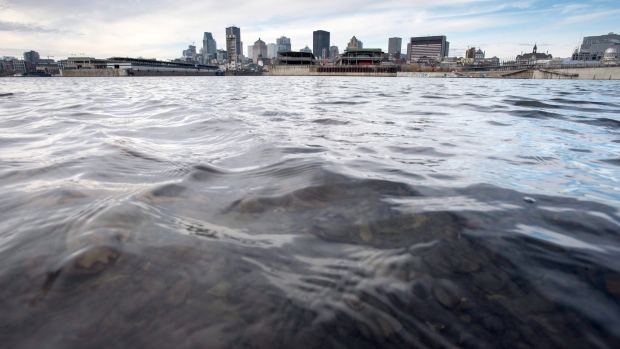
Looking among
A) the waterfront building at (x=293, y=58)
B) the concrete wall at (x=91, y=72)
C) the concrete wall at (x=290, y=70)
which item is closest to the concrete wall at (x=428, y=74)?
the concrete wall at (x=290, y=70)

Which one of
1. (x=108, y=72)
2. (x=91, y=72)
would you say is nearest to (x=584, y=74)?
(x=108, y=72)

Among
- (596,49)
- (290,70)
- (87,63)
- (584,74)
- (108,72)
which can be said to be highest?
(596,49)

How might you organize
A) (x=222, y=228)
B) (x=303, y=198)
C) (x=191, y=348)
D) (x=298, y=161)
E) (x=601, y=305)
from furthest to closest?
(x=298, y=161)
(x=303, y=198)
(x=222, y=228)
(x=601, y=305)
(x=191, y=348)

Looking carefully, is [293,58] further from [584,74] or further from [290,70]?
[584,74]

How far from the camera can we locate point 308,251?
173 centimetres

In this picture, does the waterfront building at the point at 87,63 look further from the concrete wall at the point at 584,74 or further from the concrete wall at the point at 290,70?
the concrete wall at the point at 584,74

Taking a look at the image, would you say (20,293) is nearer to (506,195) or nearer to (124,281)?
(124,281)

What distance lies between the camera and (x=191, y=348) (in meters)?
1.10

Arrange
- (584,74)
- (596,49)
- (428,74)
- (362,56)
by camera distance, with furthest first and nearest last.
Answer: (596,49) < (428,74) < (362,56) < (584,74)

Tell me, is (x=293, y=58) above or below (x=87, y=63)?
above

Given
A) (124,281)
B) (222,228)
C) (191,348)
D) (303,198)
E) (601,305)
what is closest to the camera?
(191,348)

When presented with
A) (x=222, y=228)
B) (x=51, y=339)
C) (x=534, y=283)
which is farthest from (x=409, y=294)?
(x=51, y=339)

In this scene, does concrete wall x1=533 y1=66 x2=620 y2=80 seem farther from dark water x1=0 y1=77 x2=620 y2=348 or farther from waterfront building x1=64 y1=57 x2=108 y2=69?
waterfront building x1=64 y1=57 x2=108 y2=69

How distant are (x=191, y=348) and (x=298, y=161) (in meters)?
2.56
